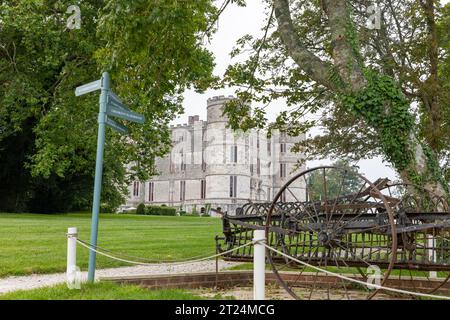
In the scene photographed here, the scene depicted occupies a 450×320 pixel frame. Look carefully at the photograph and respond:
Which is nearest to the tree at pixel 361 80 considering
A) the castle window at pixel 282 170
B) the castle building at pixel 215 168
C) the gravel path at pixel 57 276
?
the gravel path at pixel 57 276

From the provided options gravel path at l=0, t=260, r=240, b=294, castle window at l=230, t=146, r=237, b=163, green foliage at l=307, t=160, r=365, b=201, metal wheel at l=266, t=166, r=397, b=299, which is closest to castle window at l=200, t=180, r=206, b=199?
castle window at l=230, t=146, r=237, b=163

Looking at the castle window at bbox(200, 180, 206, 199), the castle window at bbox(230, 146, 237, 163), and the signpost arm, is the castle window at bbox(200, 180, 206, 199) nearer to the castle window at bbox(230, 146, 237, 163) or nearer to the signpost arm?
the castle window at bbox(230, 146, 237, 163)

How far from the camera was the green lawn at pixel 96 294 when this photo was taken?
5.92 meters

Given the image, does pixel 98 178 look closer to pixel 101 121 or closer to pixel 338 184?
pixel 101 121

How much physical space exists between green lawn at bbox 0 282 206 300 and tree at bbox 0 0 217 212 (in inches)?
205

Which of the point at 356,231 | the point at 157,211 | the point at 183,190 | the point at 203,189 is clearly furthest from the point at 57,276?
the point at 183,190

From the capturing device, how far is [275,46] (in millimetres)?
16797

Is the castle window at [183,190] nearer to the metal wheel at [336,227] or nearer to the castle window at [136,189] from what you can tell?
the castle window at [136,189]

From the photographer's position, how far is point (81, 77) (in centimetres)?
2073

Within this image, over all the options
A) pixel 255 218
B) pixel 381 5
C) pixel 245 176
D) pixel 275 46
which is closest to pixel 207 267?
pixel 255 218

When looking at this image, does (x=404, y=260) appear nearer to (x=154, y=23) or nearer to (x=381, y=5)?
(x=154, y=23)

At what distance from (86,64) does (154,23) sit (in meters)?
12.8
